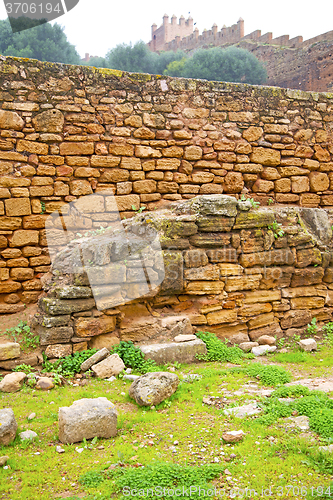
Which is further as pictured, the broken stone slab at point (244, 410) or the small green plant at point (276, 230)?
the small green plant at point (276, 230)

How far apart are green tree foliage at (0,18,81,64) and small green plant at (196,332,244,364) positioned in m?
23.7

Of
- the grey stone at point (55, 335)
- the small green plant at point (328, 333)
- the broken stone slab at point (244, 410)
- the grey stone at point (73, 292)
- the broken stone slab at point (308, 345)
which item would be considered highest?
the grey stone at point (73, 292)

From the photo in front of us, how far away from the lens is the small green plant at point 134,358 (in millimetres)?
4941

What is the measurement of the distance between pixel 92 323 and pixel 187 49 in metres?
36.6

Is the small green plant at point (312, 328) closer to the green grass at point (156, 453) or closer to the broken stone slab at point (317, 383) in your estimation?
the broken stone slab at point (317, 383)

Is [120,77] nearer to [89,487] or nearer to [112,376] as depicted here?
[112,376]

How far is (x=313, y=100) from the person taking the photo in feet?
27.5

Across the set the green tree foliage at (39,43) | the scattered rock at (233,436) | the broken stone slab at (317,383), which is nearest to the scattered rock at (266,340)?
the broken stone slab at (317,383)

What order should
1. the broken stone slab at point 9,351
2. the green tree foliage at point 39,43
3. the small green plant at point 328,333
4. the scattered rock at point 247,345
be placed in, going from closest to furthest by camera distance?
1. the broken stone slab at point 9,351
2. the scattered rock at point 247,345
3. the small green plant at point 328,333
4. the green tree foliage at point 39,43

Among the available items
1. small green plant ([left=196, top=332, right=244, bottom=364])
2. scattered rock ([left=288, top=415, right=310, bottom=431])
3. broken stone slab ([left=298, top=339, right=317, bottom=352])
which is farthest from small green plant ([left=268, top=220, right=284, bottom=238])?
scattered rock ([left=288, top=415, right=310, bottom=431])

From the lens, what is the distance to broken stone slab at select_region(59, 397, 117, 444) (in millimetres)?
3357

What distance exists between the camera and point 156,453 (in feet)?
10.5

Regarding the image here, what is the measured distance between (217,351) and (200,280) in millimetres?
1036

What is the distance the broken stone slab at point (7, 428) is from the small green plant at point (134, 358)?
181 cm
